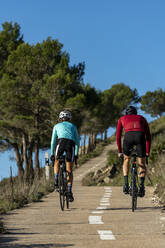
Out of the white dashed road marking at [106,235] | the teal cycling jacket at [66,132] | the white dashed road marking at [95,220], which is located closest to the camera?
the white dashed road marking at [106,235]

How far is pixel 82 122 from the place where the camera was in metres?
41.1

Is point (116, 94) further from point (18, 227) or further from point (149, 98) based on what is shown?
point (18, 227)

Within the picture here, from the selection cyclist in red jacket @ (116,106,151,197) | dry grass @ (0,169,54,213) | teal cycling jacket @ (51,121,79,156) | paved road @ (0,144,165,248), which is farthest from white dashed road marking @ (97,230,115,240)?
dry grass @ (0,169,54,213)

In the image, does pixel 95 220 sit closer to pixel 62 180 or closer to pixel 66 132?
pixel 62 180

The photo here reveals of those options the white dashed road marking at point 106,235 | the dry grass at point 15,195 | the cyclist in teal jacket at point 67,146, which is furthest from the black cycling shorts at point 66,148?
the white dashed road marking at point 106,235

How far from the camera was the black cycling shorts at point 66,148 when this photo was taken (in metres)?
10.9

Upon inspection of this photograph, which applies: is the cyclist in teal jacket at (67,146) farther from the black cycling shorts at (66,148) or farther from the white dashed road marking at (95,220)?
the white dashed road marking at (95,220)

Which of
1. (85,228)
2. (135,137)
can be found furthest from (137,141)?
(85,228)

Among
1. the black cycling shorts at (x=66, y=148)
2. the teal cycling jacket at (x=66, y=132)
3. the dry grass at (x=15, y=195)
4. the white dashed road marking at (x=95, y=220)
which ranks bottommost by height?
the white dashed road marking at (x=95, y=220)

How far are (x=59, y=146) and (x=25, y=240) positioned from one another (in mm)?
4579

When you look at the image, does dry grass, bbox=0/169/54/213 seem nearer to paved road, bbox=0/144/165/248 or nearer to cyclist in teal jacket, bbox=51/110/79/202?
paved road, bbox=0/144/165/248

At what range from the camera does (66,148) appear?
35.6 feet

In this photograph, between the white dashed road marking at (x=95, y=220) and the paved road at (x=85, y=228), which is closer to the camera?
the paved road at (x=85, y=228)

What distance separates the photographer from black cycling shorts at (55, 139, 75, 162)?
10.9 meters
